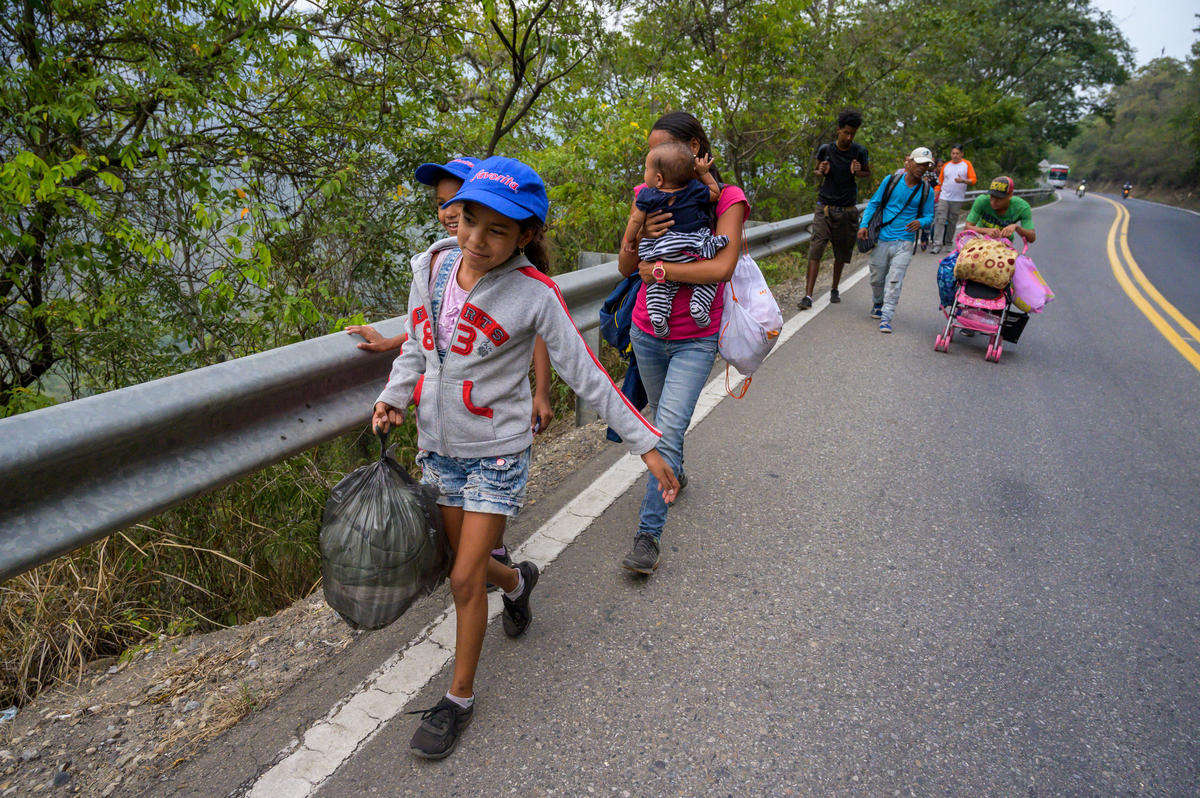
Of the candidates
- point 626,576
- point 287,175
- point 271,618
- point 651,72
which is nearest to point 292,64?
point 287,175

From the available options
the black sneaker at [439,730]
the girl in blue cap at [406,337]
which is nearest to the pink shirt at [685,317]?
the girl in blue cap at [406,337]

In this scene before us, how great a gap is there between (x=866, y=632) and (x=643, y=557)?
34.7 inches

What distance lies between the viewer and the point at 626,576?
119 inches

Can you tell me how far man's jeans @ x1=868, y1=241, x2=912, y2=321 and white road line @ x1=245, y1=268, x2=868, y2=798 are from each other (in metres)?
5.03

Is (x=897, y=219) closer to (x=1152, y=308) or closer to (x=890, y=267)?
(x=890, y=267)

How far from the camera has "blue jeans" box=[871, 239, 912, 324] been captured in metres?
7.21

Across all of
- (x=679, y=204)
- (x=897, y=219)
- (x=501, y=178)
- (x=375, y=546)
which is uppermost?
(x=501, y=178)

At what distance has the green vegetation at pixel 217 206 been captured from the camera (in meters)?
3.32

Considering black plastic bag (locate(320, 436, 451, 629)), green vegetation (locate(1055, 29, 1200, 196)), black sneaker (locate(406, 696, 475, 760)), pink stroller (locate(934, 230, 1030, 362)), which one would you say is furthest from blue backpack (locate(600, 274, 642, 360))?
green vegetation (locate(1055, 29, 1200, 196))

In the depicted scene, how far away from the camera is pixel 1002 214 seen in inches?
265

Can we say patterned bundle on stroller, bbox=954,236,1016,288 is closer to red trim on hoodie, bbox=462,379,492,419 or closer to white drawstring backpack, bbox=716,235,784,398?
white drawstring backpack, bbox=716,235,784,398

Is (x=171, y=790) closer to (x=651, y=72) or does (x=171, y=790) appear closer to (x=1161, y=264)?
(x=651, y=72)

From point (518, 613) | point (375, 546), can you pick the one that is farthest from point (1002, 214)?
point (375, 546)

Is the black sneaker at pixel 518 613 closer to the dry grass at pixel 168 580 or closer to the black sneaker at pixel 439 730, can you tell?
the black sneaker at pixel 439 730
